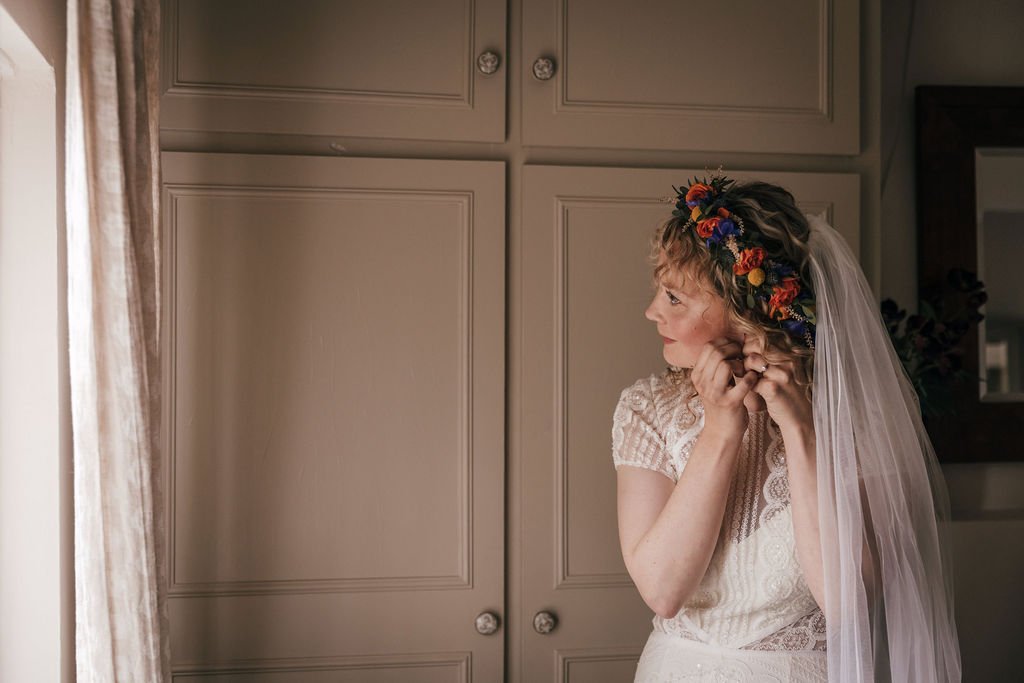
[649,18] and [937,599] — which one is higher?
[649,18]

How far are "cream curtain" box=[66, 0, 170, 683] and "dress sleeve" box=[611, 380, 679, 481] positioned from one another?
709 mm

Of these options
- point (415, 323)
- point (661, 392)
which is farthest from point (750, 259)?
point (415, 323)

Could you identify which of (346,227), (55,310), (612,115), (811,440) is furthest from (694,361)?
(55,310)

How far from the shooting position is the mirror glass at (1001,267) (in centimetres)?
196

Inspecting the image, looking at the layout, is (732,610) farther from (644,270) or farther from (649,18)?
(649,18)

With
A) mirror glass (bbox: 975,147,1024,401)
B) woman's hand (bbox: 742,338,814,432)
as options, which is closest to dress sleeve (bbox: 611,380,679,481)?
woman's hand (bbox: 742,338,814,432)

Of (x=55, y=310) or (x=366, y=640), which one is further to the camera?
(x=366, y=640)

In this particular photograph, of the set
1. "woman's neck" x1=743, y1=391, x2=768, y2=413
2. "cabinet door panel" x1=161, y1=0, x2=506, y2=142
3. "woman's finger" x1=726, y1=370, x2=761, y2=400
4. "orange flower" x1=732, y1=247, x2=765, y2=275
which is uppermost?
"cabinet door panel" x1=161, y1=0, x2=506, y2=142

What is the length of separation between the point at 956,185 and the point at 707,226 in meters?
1.14

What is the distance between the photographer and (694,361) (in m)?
1.28

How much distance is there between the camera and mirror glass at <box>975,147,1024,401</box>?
1.96 metres

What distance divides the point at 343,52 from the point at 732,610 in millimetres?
1192

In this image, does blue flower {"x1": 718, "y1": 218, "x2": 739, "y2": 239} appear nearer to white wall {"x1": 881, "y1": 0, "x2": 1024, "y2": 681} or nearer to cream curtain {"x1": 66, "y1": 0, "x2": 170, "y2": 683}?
cream curtain {"x1": 66, "y1": 0, "x2": 170, "y2": 683}

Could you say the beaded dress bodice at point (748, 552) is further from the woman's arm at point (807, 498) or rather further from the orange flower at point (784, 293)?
the orange flower at point (784, 293)
